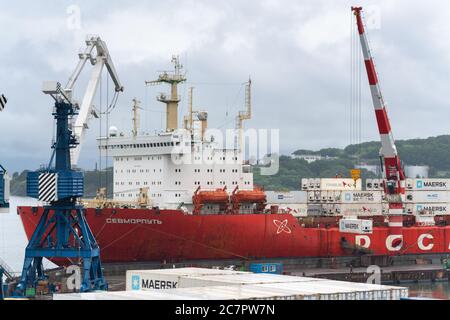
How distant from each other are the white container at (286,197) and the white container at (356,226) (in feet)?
15.6

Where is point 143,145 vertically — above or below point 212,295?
above

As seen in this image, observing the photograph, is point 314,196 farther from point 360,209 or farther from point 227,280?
point 227,280

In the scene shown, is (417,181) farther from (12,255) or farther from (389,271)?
(12,255)

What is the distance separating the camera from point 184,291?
92.8 feet

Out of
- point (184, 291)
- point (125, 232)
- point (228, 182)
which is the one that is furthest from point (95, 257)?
point (228, 182)

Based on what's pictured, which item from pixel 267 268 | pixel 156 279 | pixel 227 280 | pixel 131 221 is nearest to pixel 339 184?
pixel 267 268

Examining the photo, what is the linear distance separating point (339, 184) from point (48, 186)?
27.5 metres

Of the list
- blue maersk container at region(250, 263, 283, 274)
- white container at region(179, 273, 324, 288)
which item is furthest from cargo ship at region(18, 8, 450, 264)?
white container at region(179, 273, 324, 288)

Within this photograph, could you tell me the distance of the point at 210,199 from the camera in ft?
166

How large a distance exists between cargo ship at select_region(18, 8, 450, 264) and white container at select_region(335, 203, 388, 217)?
6 cm

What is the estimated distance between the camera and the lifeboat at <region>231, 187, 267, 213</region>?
169 feet

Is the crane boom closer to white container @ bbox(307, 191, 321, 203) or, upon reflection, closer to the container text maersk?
the container text maersk

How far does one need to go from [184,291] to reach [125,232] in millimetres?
20226

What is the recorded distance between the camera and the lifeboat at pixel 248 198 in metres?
51.5
